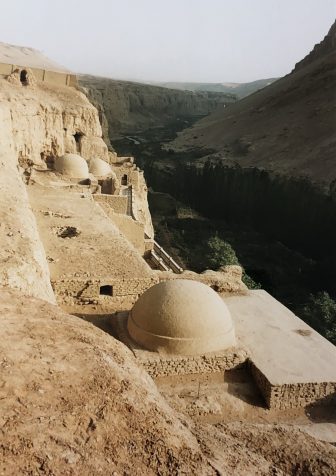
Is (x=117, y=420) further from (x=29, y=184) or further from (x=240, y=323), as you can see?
(x=29, y=184)

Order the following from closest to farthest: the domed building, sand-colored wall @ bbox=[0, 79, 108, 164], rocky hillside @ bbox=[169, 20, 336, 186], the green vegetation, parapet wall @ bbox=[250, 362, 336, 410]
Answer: parapet wall @ bbox=[250, 362, 336, 410] → sand-colored wall @ bbox=[0, 79, 108, 164] → the green vegetation → the domed building → rocky hillside @ bbox=[169, 20, 336, 186]

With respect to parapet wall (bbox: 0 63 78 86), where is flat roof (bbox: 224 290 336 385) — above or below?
below

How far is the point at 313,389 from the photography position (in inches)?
349

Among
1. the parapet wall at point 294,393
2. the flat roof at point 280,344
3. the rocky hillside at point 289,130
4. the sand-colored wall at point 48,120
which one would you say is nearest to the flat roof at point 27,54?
the rocky hillside at point 289,130

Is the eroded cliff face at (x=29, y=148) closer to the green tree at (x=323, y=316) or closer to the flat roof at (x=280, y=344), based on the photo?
the flat roof at (x=280, y=344)

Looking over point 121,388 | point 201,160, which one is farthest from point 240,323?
point 201,160

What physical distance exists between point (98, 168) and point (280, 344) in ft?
56.0

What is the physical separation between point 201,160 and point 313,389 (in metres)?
41.3

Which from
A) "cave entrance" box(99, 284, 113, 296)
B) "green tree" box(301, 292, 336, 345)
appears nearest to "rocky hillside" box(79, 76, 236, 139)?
"green tree" box(301, 292, 336, 345)

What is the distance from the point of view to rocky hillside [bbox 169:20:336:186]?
40000mm

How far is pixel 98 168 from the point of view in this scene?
80.9 ft

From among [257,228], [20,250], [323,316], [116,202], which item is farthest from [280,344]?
[257,228]

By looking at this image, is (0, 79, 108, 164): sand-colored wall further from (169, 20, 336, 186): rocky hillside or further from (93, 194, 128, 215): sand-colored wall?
(169, 20, 336, 186): rocky hillside

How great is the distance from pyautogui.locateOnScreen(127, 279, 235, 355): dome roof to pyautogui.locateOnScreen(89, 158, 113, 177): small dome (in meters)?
16.0
